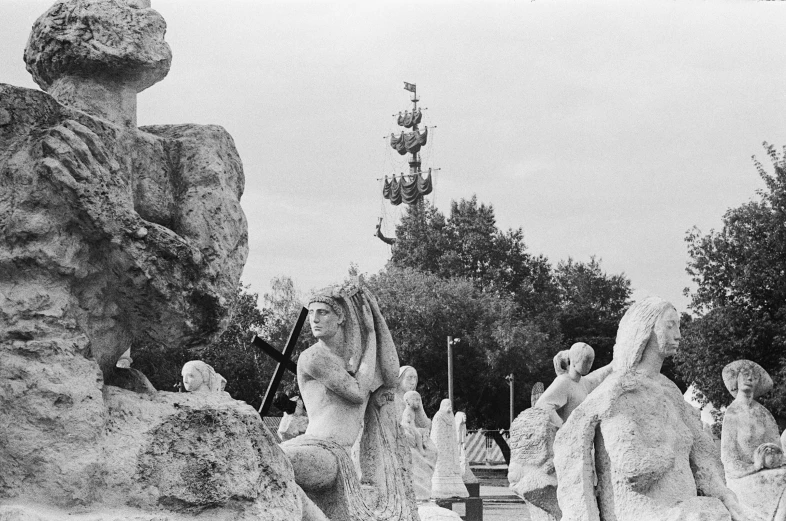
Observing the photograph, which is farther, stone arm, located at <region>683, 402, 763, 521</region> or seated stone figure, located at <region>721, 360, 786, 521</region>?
seated stone figure, located at <region>721, 360, 786, 521</region>

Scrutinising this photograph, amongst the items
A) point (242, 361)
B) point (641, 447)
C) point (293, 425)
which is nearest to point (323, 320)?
point (641, 447)

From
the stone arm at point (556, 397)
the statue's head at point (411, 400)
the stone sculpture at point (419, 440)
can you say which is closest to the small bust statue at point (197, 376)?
the stone arm at point (556, 397)

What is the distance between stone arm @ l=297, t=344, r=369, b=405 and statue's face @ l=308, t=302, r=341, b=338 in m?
0.10

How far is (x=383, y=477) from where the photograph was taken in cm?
707

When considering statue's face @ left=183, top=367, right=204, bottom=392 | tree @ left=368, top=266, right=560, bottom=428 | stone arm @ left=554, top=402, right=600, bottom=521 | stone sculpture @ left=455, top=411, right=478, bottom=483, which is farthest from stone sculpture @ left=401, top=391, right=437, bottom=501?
tree @ left=368, top=266, right=560, bottom=428

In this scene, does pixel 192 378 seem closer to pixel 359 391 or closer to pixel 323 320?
pixel 323 320

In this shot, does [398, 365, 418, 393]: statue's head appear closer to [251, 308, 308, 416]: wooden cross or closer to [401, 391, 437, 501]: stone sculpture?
[401, 391, 437, 501]: stone sculpture

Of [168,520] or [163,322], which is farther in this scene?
[163,322]

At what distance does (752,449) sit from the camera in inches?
473

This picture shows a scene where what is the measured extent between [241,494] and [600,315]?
53456mm

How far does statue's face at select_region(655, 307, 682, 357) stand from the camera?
774cm

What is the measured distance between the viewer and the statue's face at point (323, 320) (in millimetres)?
7305

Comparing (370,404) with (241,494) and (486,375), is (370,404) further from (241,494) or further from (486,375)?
(486,375)

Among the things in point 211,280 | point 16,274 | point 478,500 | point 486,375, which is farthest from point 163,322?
point 486,375
